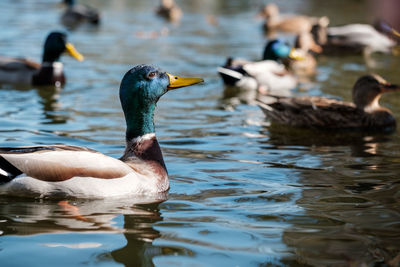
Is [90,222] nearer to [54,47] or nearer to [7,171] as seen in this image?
[7,171]

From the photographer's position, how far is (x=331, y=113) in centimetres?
930

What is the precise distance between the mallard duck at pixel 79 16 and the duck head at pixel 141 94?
15574mm

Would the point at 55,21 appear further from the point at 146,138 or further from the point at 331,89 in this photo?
the point at 146,138

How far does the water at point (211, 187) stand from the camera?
4566mm

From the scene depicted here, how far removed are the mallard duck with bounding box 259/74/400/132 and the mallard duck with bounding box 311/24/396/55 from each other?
25.0 feet

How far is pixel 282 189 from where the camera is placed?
6.25 m

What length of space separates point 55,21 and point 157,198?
56.0 ft

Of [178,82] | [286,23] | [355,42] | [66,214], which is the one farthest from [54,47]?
[286,23]

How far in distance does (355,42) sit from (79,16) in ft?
28.8

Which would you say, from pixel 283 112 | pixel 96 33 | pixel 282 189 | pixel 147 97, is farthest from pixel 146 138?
pixel 96 33

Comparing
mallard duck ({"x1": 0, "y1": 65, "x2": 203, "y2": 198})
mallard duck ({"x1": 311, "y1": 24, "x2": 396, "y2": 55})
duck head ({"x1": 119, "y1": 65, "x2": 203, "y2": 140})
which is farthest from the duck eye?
mallard duck ({"x1": 311, "y1": 24, "x2": 396, "y2": 55})

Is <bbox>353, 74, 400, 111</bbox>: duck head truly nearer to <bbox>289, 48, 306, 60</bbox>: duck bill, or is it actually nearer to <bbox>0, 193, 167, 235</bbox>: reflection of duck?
<bbox>289, 48, 306, 60</bbox>: duck bill

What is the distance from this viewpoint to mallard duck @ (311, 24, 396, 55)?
56.0ft

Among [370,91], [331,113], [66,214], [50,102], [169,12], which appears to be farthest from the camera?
[169,12]
